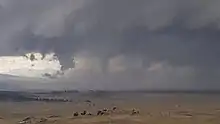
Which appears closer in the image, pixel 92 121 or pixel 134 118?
pixel 92 121

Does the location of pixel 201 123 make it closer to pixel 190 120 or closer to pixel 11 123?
pixel 190 120

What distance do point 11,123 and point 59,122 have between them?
9.10m

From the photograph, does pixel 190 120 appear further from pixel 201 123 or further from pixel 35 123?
pixel 35 123

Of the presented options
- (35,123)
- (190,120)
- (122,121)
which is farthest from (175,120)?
(35,123)

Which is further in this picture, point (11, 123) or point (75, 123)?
point (11, 123)

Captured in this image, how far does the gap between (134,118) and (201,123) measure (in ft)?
39.4

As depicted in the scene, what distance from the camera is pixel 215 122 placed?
7175 cm

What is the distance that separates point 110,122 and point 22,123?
13876 mm

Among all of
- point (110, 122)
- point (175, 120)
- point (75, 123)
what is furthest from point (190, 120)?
point (75, 123)

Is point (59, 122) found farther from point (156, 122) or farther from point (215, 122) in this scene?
point (215, 122)

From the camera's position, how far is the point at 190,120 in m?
76.2

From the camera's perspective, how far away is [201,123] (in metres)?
71.2

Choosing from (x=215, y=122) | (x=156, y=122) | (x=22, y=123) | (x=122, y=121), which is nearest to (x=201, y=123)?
(x=215, y=122)

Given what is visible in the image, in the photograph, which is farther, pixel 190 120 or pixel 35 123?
pixel 190 120
